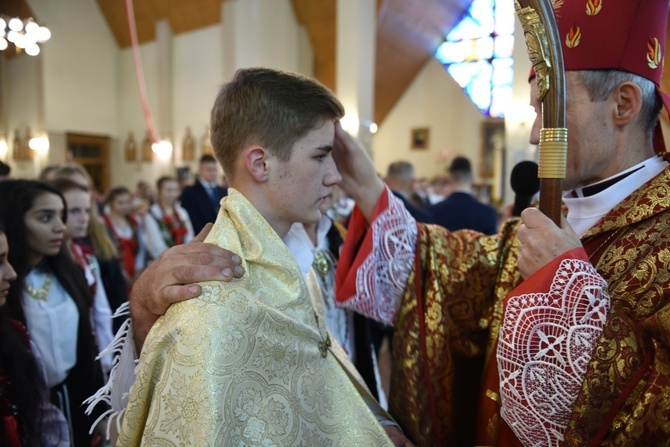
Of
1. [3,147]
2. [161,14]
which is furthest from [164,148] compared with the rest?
[3,147]

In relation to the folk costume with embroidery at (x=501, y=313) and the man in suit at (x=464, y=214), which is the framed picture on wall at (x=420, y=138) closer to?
the man in suit at (x=464, y=214)

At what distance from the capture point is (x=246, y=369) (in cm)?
107

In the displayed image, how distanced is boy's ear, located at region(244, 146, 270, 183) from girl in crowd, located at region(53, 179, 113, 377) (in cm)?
167

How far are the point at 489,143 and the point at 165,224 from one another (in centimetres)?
1316

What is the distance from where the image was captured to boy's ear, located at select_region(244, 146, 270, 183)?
129 centimetres

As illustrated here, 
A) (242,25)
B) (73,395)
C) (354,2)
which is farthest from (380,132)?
(73,395)

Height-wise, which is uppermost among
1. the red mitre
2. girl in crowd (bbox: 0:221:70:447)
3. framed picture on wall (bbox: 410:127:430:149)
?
framed picture on wall (bbox: 410:127:430:149)

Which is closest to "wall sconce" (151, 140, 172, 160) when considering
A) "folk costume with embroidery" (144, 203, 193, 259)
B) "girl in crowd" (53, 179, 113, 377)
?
"folk costume with embroidery" (144, 203, 193, 259)

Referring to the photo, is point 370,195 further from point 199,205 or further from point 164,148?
point 164,148

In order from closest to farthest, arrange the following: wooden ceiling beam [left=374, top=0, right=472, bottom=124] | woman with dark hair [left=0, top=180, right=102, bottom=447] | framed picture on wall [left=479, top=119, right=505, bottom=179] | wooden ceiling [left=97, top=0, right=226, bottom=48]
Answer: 1. woman with dark hair [left=0, top=180, right=102, bottom=447]
2. wooden ceiling beam [left=374, top=0, right=472, bottom=124]
3. wooden ceiling [left=97, top=0, right=226, bottom=48]
4. framed picture on wall [left=479, top=119, right=505, bottom=179]

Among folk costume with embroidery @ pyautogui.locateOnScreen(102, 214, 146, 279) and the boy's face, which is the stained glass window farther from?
the boy's face

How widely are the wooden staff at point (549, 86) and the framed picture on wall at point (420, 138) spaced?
56.4ft

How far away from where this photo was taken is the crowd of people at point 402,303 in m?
1.04

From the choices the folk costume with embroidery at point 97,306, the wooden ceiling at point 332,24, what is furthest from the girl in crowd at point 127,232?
the wooden ceiling at point 332,24
